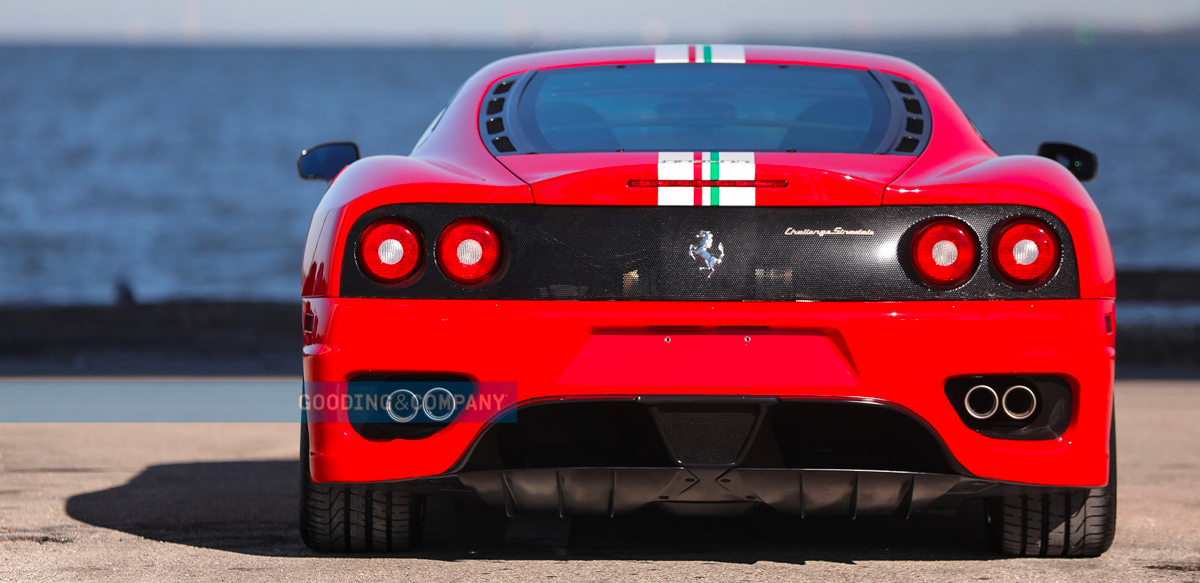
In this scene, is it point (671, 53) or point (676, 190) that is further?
point (671, 53)

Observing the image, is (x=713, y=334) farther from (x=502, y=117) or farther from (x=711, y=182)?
(x=502, y=117)

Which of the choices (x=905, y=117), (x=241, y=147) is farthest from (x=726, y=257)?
(x=241, y=147)

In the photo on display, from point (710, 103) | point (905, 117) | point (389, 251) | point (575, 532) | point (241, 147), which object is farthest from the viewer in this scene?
point (241, 147)

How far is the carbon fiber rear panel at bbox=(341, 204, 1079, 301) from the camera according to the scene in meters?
3.18

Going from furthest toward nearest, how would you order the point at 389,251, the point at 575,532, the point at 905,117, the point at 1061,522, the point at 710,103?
1. the point at 710,103
2. the point at 575,532
3. the point at 905,117
4. the point at 1061,522
5. the point at 389,251

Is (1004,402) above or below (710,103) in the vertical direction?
below

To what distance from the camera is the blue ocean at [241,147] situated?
103ft

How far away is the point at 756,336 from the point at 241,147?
50.5 meters

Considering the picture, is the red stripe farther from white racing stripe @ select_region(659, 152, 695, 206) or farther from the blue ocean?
the blue ocean

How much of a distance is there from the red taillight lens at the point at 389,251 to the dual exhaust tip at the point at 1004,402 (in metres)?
1.25

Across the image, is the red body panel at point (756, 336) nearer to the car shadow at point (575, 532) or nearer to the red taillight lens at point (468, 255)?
the red taillight lens at point (468, 255)

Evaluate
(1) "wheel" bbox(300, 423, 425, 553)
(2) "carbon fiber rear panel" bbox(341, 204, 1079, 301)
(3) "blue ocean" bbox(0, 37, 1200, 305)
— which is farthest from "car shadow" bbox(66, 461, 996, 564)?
(3) "blue ocean" bbox(0, 37, 1200, 305)

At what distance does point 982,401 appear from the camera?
10.5 feet

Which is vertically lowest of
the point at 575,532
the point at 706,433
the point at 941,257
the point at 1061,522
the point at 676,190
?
the point at 575,532
